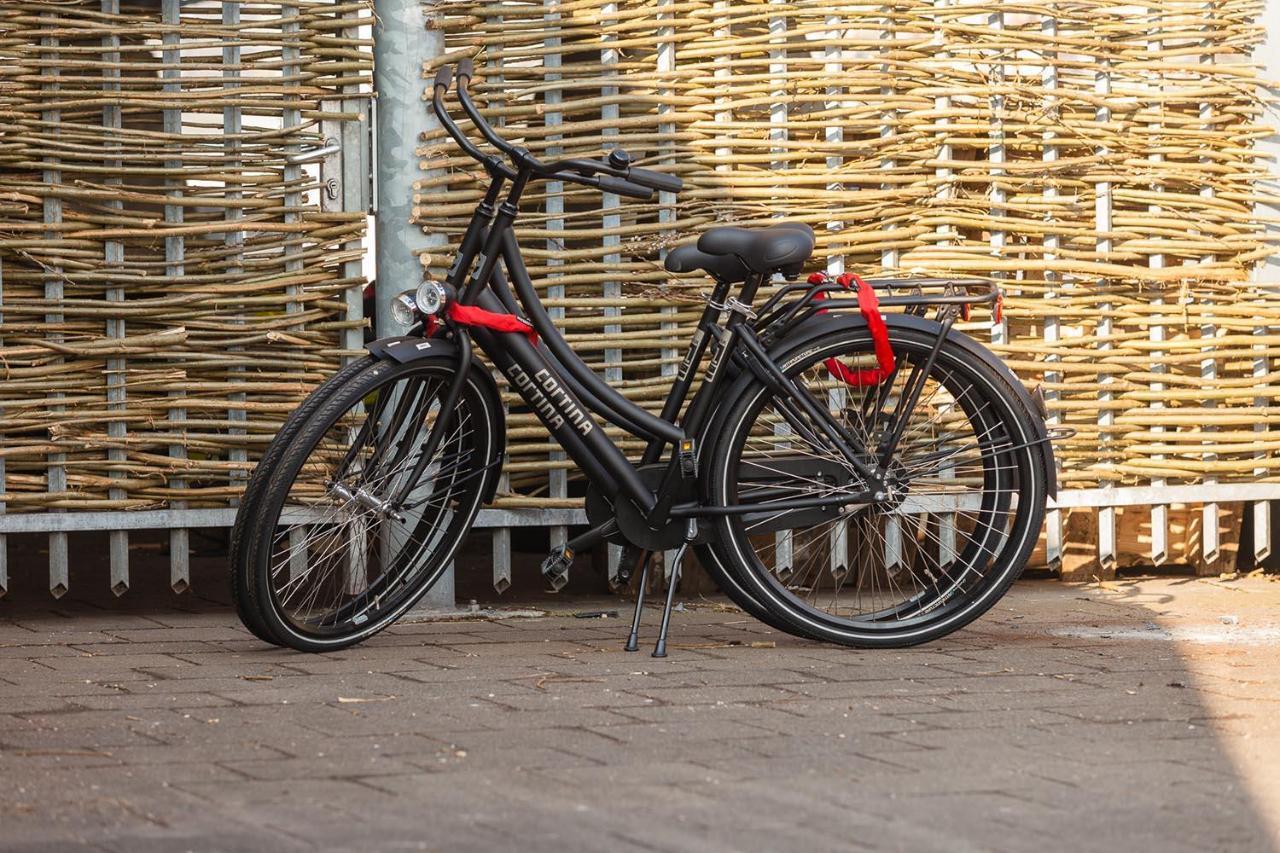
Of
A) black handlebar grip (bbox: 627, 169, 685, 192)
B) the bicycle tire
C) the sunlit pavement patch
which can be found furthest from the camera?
the sunlit pavement patch

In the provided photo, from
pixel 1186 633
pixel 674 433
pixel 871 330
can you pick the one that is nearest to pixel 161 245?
pixel 674 433

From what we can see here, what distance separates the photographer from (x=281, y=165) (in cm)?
472

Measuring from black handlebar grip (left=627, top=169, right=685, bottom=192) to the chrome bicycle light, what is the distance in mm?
506

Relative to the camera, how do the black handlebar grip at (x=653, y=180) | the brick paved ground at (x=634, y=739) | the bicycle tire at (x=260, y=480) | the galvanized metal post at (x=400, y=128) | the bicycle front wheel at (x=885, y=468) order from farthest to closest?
the galvanized metal post at (x=400, y=128), the bicycle front wheel at (x=885, y=468), the black handlebar grip at (x=653, y=180), the bicycle tire at (x=260, y=480), the brick paved ground at (x=634, y=739)

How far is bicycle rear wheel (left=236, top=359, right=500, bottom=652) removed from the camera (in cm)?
394

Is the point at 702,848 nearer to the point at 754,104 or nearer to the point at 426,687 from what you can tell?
the point at 426,687

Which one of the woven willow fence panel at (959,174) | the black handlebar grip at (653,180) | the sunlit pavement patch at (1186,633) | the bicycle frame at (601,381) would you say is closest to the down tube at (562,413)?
the bicycle frame at (601,381)

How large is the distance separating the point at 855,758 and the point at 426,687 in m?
1.06

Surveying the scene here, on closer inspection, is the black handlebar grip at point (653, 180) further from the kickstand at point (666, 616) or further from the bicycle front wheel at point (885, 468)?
the kickstand at point (666, 616)

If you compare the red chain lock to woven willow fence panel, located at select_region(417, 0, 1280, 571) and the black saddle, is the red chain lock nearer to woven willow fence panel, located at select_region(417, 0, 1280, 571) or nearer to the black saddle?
the black saddle

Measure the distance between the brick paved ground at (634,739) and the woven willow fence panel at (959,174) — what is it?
872mm

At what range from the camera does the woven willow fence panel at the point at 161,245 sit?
457 cm

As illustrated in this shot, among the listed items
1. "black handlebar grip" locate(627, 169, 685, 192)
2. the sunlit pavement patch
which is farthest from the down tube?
the sunlit pavement patch

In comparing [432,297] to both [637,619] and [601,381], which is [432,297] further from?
[637,619]
